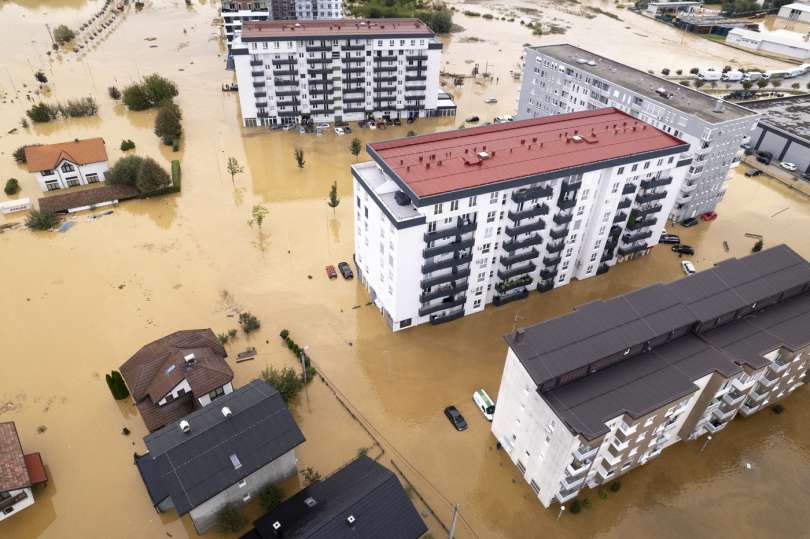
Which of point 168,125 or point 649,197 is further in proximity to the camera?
point 168,125

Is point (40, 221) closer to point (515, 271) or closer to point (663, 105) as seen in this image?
point (515, 271)

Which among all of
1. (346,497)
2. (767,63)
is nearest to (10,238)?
(346,497)

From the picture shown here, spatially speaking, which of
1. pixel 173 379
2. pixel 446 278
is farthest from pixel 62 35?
pixel 446 278

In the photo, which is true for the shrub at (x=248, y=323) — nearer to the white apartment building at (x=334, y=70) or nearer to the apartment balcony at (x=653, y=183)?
the apartment balcony at (x=653, y=183)

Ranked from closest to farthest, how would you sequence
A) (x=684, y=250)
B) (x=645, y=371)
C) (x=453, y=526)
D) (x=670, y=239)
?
1. (x=453, y=526)
2. (x=645, y=371)
3. (x=684, y=250)
4. (x=670, y=239)

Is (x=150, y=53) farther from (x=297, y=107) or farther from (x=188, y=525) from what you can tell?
(x=188, y=525)

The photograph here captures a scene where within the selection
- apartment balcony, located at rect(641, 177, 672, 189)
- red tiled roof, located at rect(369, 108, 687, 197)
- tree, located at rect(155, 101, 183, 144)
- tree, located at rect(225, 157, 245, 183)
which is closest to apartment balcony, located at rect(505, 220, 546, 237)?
red tiled roof, located at rect(369, 108, 687, 197)
